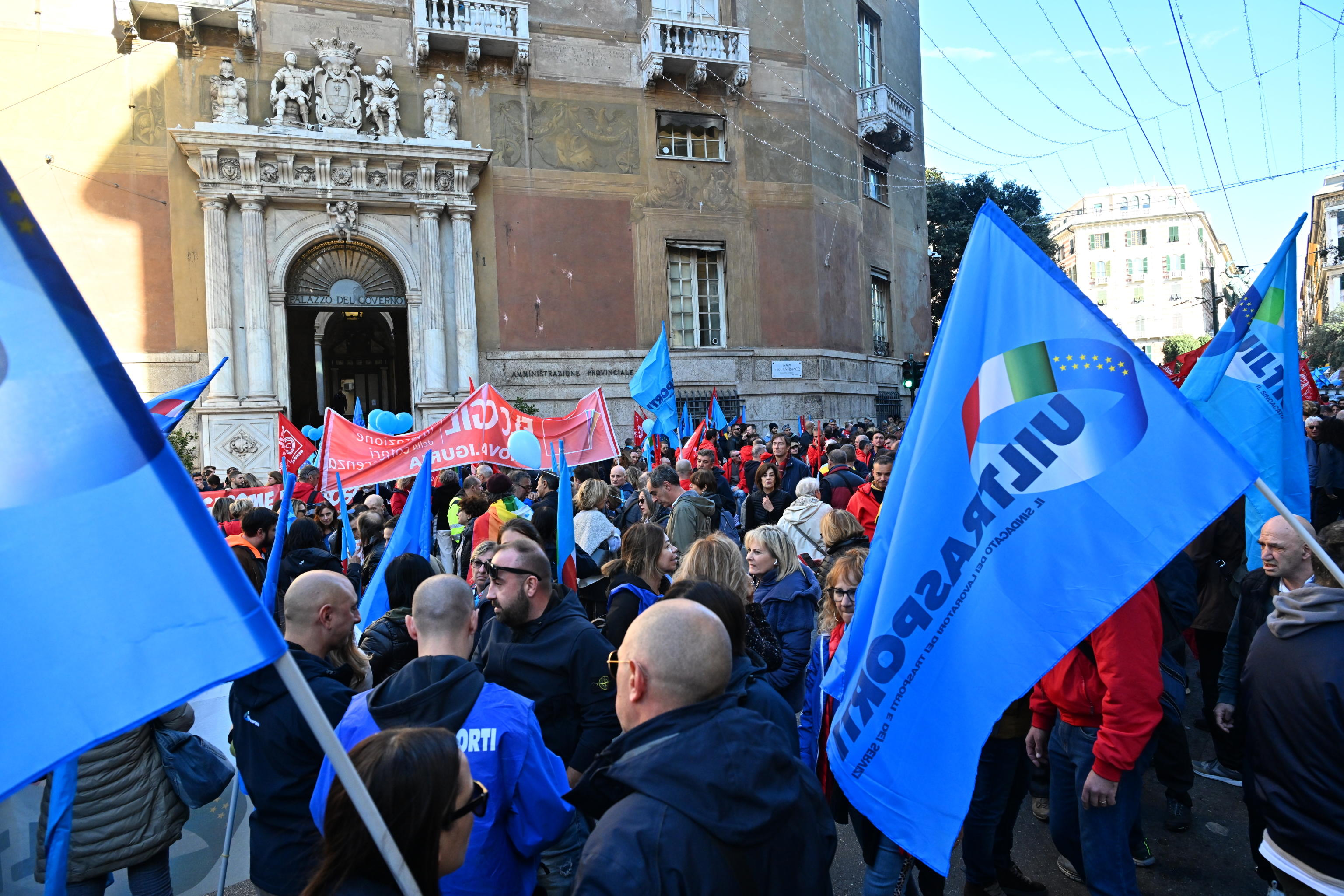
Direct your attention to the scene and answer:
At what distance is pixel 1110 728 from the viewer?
2.88m

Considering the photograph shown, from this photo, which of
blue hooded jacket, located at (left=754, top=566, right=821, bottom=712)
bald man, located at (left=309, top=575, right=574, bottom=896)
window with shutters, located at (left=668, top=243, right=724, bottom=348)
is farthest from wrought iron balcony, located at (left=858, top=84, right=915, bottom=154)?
bald man, located at (left=309, top=575, right=574, bottom=896)

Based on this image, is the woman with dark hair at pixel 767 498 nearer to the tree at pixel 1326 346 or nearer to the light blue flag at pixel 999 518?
the light blue flag at pixel 999 518

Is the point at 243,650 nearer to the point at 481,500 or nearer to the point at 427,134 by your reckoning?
the point at 481,500

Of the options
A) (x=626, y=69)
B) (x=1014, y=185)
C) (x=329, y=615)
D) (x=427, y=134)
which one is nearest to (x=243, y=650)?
(x=329, y=615)

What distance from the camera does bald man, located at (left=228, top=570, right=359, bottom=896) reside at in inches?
106

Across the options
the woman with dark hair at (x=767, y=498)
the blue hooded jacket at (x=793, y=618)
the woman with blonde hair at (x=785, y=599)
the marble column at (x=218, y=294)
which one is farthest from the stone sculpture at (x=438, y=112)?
the blue hooded jacket at (x=793, y=618)

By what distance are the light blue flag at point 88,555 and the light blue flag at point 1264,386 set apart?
14.3 feet

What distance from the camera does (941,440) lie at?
242 centimetres

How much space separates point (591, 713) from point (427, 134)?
57.1 ft

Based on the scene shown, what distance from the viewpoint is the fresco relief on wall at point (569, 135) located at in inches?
743

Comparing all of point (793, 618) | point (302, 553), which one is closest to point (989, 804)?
point (793, 618)

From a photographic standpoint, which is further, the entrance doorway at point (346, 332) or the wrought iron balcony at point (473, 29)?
the entrance doorway at point (346, 332)

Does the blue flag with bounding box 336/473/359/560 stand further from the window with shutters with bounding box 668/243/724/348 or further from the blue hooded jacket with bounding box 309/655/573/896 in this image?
the window with shutters with bounding box 668/243/724/348

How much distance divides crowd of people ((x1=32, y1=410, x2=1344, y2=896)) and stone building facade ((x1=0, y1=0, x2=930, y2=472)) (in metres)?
13.7
